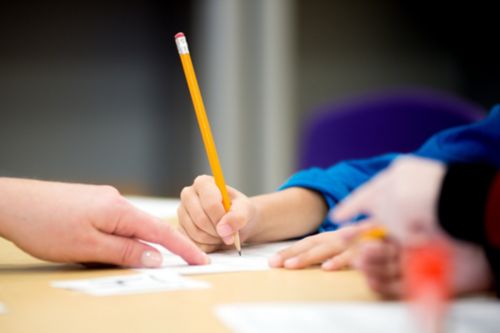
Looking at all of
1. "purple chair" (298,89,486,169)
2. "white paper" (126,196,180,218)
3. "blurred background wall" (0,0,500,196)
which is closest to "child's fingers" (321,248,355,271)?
"white paper" (126,196,180,218)

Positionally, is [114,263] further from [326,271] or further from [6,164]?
[6,164]

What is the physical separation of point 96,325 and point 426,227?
0.68 ft

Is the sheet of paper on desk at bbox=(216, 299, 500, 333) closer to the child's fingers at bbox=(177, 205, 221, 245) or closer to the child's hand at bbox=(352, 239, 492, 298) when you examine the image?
the child's hand at bbox=(352, 239, 492, 298)

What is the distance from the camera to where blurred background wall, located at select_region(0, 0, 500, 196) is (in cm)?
264

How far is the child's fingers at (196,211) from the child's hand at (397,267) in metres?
0.31

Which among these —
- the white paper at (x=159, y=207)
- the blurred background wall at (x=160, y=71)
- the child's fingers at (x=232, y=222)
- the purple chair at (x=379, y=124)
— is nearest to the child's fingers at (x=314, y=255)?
the child's fingers at (x=232, y=222)

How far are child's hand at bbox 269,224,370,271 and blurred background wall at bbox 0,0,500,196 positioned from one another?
183 cm

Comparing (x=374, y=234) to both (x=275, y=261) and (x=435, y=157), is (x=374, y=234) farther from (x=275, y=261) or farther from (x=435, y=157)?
(x=435, y=157)

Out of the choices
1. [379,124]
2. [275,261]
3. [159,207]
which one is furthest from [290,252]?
[379,124]

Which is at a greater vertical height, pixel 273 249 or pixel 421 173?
pixel 421 173

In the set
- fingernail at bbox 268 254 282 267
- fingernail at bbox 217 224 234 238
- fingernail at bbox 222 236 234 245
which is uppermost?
fingernail at bbox 217 224 234 238

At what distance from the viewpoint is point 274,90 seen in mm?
2406

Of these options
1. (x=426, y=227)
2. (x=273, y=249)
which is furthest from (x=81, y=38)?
(x=426, y=227)

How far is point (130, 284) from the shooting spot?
0.52m
